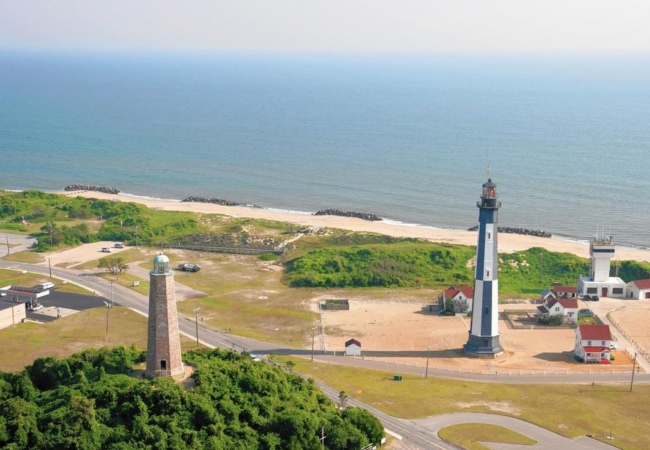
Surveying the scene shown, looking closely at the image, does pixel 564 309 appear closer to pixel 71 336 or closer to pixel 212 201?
pixel 71 336

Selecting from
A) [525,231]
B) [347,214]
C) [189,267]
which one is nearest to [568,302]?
[525,231]

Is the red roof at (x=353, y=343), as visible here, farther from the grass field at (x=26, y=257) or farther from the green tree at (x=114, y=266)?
the grass field at (x=26, y=257)

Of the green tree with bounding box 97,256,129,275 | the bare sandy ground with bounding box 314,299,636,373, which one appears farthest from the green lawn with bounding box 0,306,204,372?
the bare sandy ground with bounding box 314,299,636,373

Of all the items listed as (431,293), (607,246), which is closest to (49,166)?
(431,293)

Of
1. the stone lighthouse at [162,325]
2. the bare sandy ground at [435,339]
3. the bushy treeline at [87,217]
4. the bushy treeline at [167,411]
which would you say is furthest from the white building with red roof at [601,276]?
the stone lighthouse at [162,325]

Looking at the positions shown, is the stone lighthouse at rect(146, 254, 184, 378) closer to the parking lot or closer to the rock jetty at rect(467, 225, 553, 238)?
the parking lot
